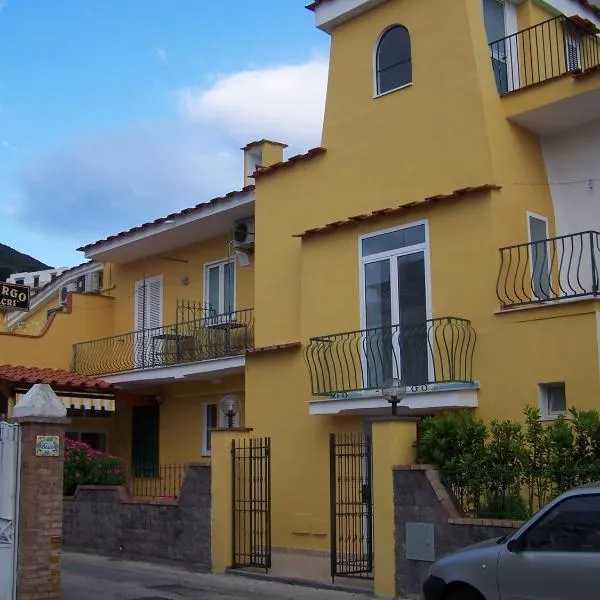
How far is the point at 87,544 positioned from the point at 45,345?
753cm

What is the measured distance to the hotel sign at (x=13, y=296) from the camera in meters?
18.3

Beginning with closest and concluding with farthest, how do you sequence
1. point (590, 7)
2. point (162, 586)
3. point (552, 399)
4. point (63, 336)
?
point (552, 399)
point (162, 586)
point (590, 7)
point (63, 336)

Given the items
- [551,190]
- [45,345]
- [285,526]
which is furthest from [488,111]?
[45,345]

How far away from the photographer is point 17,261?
259ft

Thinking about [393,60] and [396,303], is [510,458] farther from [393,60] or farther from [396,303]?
[393,60]

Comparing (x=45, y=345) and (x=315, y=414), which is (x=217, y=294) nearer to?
(x=45, y=345)

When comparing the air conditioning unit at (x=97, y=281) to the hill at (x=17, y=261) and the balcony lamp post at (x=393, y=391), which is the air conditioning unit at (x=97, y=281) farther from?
the hill at (x=17, y=261)

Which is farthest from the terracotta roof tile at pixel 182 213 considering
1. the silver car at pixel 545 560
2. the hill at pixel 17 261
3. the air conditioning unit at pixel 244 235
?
the hill at pixel 17 261

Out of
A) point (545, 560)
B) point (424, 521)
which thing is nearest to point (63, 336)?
point (424, 521)

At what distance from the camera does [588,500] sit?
814 centimetres

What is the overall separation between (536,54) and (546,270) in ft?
12.9

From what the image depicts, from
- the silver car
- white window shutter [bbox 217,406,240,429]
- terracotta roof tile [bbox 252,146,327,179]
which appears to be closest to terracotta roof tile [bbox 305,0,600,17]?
terracotta roof tile [bbox 252,146,327,179]

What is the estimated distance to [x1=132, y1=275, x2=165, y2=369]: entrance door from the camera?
865 inches

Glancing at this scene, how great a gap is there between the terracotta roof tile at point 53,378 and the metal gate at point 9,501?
9.92m
